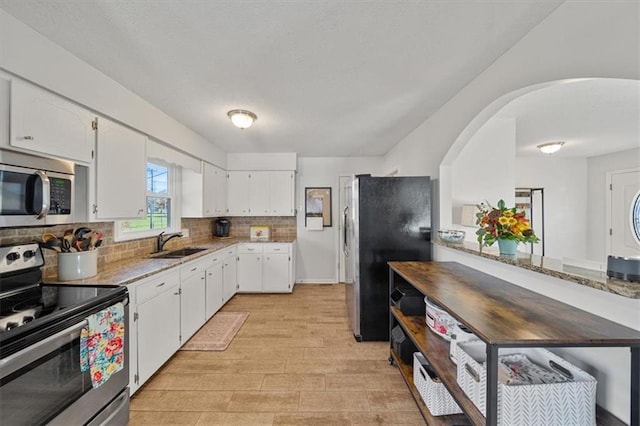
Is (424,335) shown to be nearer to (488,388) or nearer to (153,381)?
(488,388)

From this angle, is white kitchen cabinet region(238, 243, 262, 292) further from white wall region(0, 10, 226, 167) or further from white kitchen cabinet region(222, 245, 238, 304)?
white wall region(0, 10, 226, 167)

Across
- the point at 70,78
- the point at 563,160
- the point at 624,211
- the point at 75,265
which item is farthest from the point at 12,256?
the point at 624,211

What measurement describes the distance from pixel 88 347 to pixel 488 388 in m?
1.88

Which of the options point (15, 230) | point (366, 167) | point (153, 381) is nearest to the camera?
point (15, 230)

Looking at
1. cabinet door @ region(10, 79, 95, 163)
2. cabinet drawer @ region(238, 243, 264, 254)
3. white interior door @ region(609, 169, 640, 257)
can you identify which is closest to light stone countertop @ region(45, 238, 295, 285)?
cabinet door @ region(10, 79, 95, 163)

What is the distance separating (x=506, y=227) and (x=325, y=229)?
3.40 m

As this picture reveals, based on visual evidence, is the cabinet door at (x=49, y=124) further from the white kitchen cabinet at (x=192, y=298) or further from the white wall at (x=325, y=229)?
the white wall at (x=325, y=229)

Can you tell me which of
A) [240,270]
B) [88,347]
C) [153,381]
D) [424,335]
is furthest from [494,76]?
[240,270]

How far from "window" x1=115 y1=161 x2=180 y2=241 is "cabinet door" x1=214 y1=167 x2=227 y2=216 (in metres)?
0.65

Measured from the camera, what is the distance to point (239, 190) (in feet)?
14.5

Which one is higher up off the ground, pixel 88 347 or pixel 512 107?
pixel 512 107

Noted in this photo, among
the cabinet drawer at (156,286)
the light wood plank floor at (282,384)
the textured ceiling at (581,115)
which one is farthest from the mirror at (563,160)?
the cabinet drawer at (156,286)

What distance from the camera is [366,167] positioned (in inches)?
191

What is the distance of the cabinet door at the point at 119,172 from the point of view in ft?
6.25
